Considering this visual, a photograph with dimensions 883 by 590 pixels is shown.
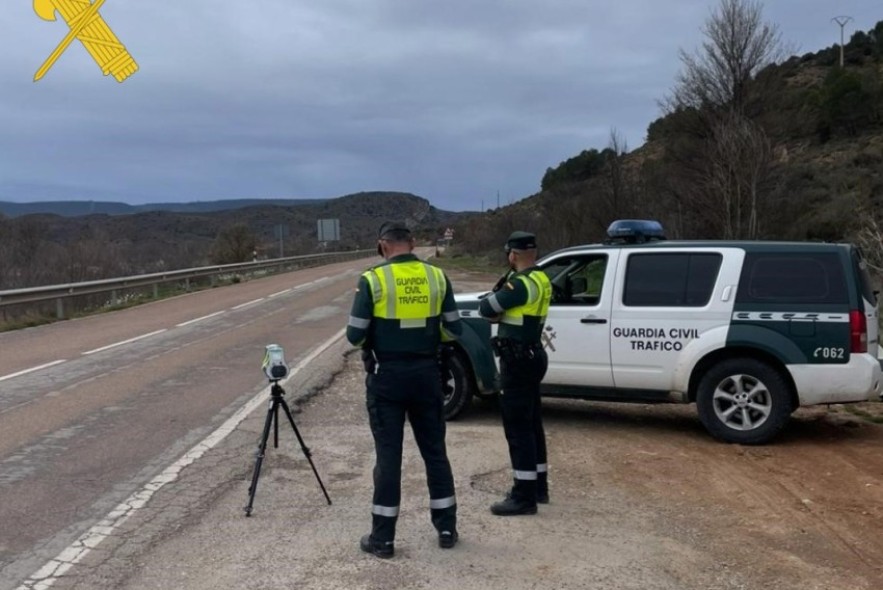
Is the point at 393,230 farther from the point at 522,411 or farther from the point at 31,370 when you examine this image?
the point at 31,370

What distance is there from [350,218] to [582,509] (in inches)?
5933

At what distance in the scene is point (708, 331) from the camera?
7605 mm

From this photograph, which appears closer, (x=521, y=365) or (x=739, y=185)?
(x=521, y=365)

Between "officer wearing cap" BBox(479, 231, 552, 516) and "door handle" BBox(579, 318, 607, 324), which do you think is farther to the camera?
"door handle" BBox(579, 318, 607, 324)

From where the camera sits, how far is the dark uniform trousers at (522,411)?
564 centimetres

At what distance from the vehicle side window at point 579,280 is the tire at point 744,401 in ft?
4.41

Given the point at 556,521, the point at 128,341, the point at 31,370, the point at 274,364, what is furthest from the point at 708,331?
the point at 128,341

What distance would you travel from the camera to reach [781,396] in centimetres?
738

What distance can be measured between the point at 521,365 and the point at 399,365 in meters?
1.10

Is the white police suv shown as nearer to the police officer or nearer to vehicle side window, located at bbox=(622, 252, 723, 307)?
vehicle side window, located at bbox=(622, 252, 723, 307)

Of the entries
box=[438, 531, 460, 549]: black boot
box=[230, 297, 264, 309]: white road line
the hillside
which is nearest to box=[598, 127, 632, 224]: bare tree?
the hillside

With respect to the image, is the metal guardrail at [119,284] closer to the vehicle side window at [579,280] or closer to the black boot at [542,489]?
the vehicle side window at [579,280]

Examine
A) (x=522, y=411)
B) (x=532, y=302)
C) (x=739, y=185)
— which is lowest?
(x=522, y=411)

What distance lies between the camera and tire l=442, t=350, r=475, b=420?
27.5ft
